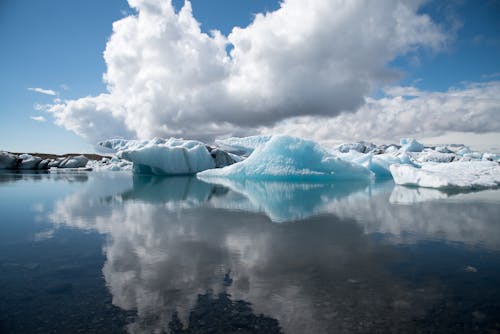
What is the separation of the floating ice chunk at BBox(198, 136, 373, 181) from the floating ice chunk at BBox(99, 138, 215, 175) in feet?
29.1

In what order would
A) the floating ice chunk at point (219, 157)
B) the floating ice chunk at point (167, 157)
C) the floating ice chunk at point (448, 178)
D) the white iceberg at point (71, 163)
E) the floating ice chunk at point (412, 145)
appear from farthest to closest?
the white iceberg at point (71, 163), the floating ice chunk at point (412, 145), the floating ice chunk at point (219, 157), the floating ice chunk at point (167, 157), the floating ice chunk at point (448, 178)

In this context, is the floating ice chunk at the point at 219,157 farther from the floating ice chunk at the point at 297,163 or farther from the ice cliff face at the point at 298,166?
the floating ice chunk at the point at 297,163

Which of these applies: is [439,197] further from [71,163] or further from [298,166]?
[71,163]

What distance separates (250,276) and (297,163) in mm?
12665

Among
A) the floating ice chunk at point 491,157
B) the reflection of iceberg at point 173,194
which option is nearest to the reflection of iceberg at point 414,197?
the reflection of iceberg at point 173,194

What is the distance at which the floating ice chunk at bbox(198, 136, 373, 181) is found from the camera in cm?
1488

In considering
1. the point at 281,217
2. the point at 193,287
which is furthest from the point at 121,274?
the point at 281,217

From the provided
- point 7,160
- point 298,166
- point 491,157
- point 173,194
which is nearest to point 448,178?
point 298,166

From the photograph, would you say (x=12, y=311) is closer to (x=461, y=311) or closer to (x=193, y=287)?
(x=193, y=287)

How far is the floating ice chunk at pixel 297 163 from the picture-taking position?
48.8 ft

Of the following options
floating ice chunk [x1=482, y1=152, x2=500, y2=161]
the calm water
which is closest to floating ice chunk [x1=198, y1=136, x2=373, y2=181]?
the calm water

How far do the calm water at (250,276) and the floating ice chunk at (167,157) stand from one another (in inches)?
662

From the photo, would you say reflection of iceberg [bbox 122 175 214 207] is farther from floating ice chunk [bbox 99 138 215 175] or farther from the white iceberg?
the white iceberg

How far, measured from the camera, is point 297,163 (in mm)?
15016
